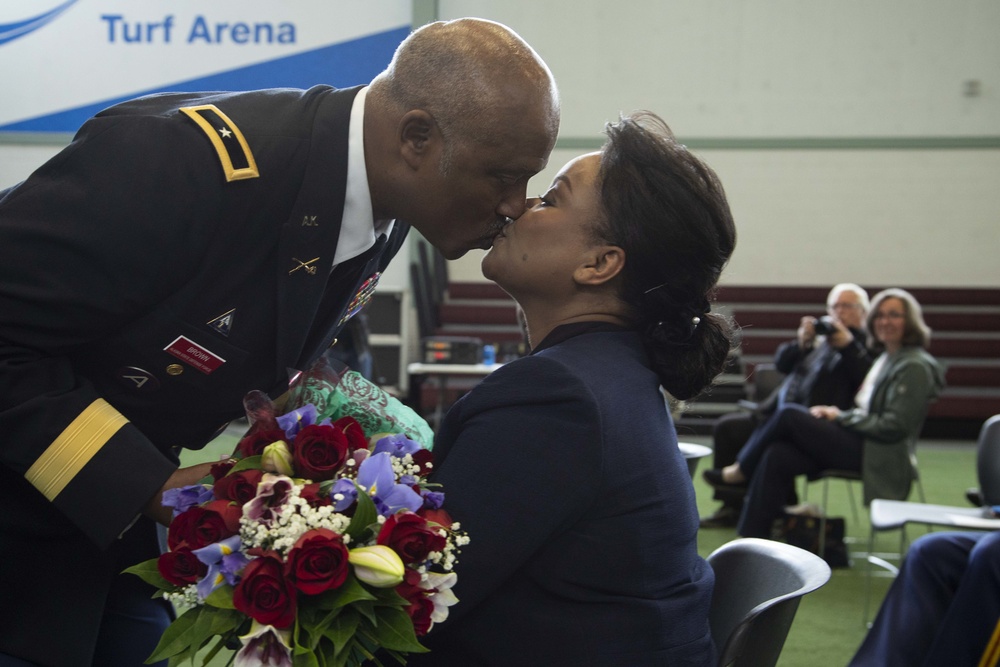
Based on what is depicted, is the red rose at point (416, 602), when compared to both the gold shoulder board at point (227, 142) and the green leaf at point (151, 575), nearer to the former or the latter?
the green leaf at point (151, 575)

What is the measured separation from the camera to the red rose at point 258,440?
1150 mm

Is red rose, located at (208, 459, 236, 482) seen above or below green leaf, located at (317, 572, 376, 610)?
above

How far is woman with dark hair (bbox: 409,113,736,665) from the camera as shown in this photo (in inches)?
49.0

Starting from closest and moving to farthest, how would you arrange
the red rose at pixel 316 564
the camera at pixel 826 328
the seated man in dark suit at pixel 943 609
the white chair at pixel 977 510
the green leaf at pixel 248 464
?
the red rose at pixel 316 564, the green leaf at pixel 248 464, the seated man in dark suit at pixel 943 609, the white chair at pixel 977 510, the camera at pixel 826 328

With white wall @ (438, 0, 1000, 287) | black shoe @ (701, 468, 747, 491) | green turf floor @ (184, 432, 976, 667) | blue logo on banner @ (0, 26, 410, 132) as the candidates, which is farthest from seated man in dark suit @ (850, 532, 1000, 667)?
blue logo on banner @ (0, 26, 410, 132)

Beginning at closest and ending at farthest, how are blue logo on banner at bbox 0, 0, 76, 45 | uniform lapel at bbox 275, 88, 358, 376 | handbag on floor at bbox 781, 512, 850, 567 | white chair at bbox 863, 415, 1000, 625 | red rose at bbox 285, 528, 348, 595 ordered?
red rose at bbox 285, 528, 348, 595, uniform lapel at bbox 275, 88, 358, 376, white chair at bbox 863, 415, 1000, 625, handbag on floor at bbox 781, 512, 850, 567, blue logo on banner at bbox 0, 0, 76, 45

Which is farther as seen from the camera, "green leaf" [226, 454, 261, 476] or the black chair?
the black chair

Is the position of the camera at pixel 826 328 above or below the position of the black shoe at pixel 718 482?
above

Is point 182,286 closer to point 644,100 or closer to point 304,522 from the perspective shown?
point 304,522

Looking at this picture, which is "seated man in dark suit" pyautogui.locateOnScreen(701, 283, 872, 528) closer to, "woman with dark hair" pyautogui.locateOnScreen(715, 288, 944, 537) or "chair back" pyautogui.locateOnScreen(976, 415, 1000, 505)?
"woman with dark hair" pyautogui.locateOnScreen(715, 288, 944, 537)

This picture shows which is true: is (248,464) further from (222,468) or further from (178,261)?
(178,261)

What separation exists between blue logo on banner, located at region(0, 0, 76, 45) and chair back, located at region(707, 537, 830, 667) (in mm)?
11221

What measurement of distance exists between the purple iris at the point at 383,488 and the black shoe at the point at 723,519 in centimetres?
465

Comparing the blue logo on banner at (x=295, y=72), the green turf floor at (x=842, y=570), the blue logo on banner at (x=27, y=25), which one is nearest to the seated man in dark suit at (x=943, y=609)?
the green turf floor at (x=842, y=570)
